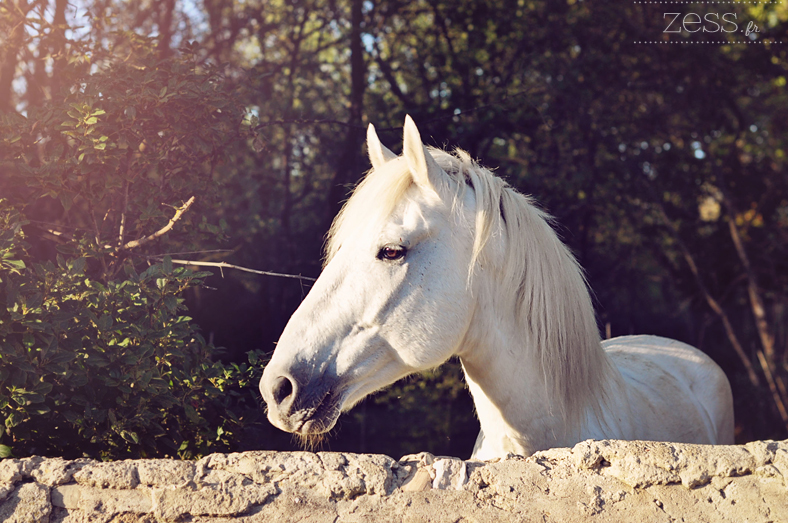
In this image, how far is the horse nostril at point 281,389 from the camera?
1.71 meters

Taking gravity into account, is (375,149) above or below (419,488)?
above

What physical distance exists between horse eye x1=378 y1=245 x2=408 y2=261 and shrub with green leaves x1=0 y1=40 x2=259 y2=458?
69 cm

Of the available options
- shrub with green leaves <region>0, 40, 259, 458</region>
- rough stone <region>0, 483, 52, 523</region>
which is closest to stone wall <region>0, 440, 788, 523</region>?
rough stone <region>0, 483, 52, 523</region>

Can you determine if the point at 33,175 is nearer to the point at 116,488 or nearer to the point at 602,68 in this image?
the point at 116,488

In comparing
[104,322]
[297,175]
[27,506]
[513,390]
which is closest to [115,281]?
[104,322]

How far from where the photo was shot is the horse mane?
6.28 feet

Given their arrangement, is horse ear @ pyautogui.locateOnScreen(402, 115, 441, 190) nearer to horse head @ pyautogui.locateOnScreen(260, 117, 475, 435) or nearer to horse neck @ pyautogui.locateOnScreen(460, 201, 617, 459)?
horse head @ pyautogui.locateOnScreen(260, 117, 475, 435)

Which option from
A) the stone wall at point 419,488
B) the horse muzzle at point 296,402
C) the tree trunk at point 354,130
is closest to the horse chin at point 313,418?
the horse muzzle at point 296,402

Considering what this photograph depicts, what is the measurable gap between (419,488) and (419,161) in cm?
100

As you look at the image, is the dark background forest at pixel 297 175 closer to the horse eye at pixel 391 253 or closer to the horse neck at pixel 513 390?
the horse neck at pixel 513 390

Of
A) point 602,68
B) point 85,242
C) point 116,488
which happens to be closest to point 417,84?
point 602,68

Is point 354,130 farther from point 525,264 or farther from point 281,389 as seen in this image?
point 281,389

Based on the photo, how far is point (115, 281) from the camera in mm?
2217

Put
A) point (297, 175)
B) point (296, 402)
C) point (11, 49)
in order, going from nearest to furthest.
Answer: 1. point (296, 402)
2. point (11, 49)
3. point (297, 175)
